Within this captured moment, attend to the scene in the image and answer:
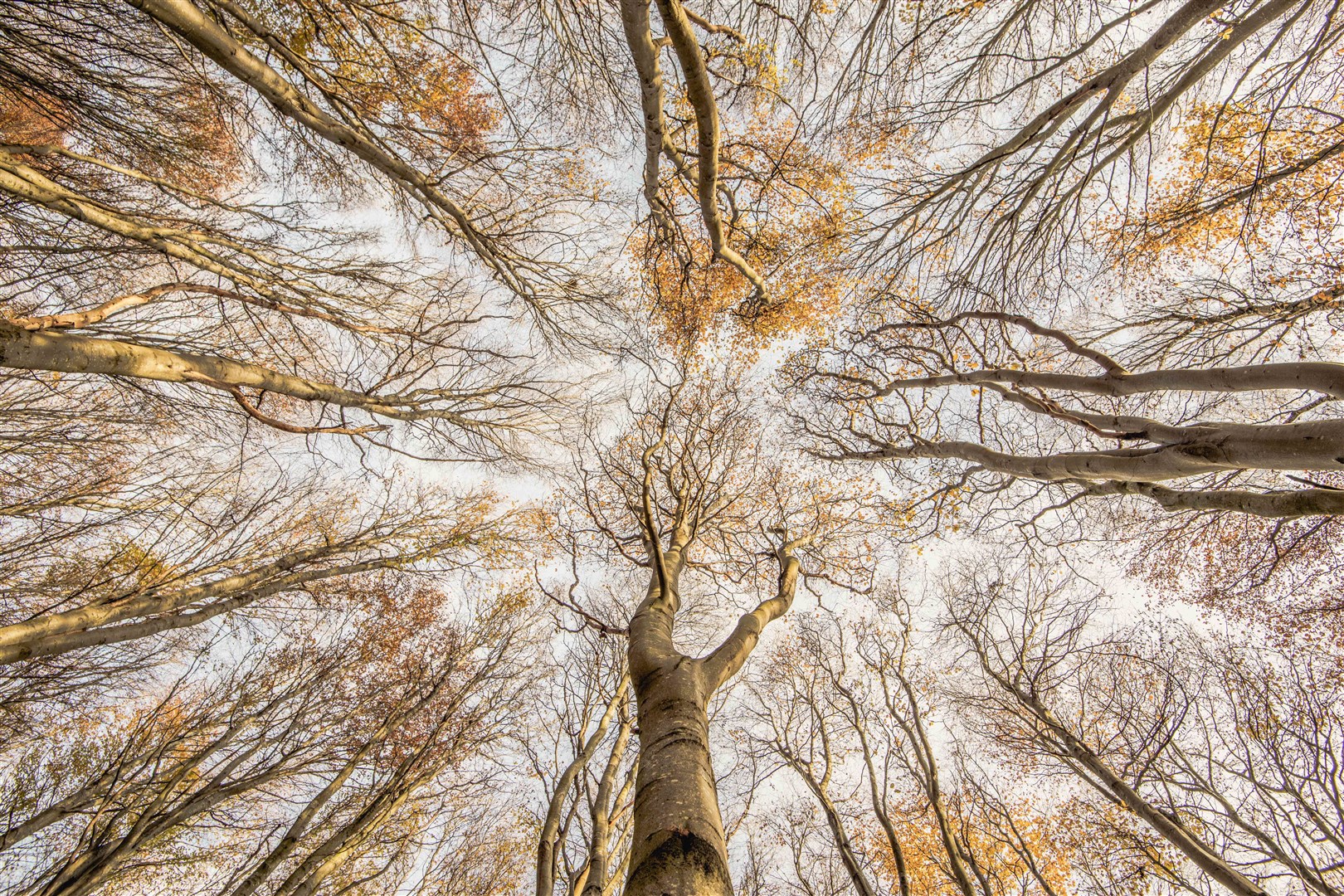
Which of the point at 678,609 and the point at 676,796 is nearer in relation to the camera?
the point at 676,796

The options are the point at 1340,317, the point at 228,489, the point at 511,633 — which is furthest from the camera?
the point at 511,633

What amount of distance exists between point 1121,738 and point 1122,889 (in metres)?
1.87

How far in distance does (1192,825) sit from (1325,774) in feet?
5.81

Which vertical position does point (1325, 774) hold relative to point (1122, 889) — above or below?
above

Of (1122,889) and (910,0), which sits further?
Result: (1122,889)

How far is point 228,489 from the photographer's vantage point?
6656mm

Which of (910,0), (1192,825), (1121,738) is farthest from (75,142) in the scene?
(1192,825)

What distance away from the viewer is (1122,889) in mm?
6320

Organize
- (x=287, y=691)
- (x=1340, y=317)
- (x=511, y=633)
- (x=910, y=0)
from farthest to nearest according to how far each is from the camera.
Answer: (x=511, y=633) → (x=287, y=691) → (x=1340, y=317) → (x=910, y=0)

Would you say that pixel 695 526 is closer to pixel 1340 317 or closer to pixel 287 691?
pixel 287 691

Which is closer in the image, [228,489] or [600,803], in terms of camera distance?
[600,803]

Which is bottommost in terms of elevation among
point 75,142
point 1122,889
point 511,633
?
point 1122,889

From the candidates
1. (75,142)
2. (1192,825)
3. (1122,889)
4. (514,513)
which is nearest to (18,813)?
(514,513)

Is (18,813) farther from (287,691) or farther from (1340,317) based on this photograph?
(1340,317)
